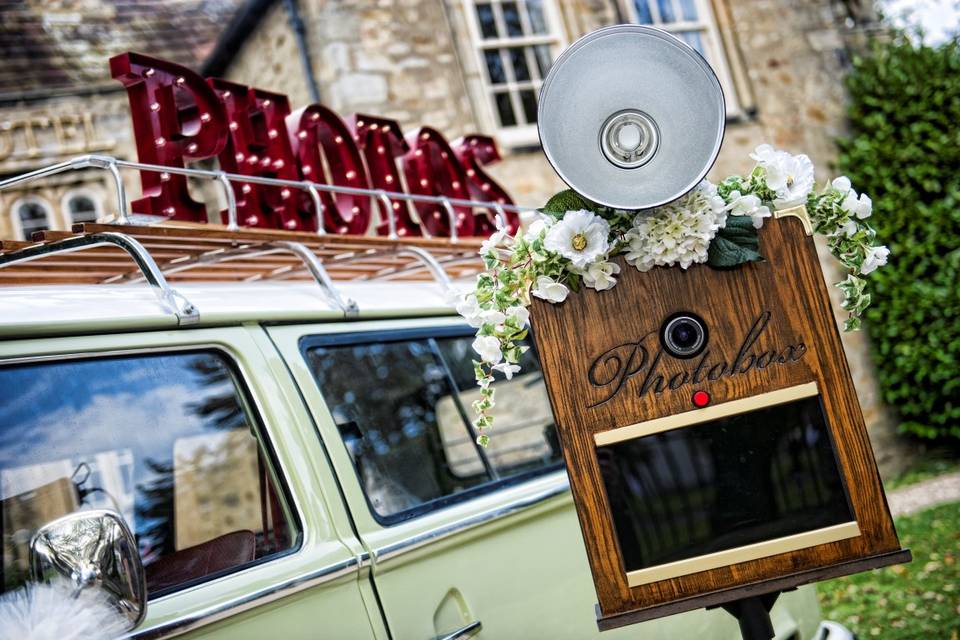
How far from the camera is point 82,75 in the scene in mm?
10562

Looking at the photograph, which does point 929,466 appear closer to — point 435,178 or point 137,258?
point 435,178

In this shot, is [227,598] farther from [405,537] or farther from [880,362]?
[880,362]

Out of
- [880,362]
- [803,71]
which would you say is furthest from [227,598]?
[803,71]

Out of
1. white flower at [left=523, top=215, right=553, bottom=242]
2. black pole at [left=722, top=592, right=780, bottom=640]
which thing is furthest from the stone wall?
black pole at [left=722, top=592, right=780, bottom=640]

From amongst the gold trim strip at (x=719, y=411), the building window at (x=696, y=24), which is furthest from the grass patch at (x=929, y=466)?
the gold trim strip at (x=719, y=411)

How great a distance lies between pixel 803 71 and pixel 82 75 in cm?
833

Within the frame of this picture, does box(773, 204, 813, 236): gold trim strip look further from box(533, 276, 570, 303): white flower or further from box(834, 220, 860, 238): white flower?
box(533, 276, 570, 303): white flower

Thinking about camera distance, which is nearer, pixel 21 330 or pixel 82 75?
pixel 21 330

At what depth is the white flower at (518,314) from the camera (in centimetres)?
193

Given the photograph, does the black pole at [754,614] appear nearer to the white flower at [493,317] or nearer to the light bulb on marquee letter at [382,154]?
the white flower at [493,317]

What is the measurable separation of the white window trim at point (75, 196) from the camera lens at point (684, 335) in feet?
29.5

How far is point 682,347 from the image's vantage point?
185 cm

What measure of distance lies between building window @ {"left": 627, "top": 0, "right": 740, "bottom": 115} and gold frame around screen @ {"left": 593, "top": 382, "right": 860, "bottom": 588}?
27.9ft

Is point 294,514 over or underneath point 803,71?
underneath
